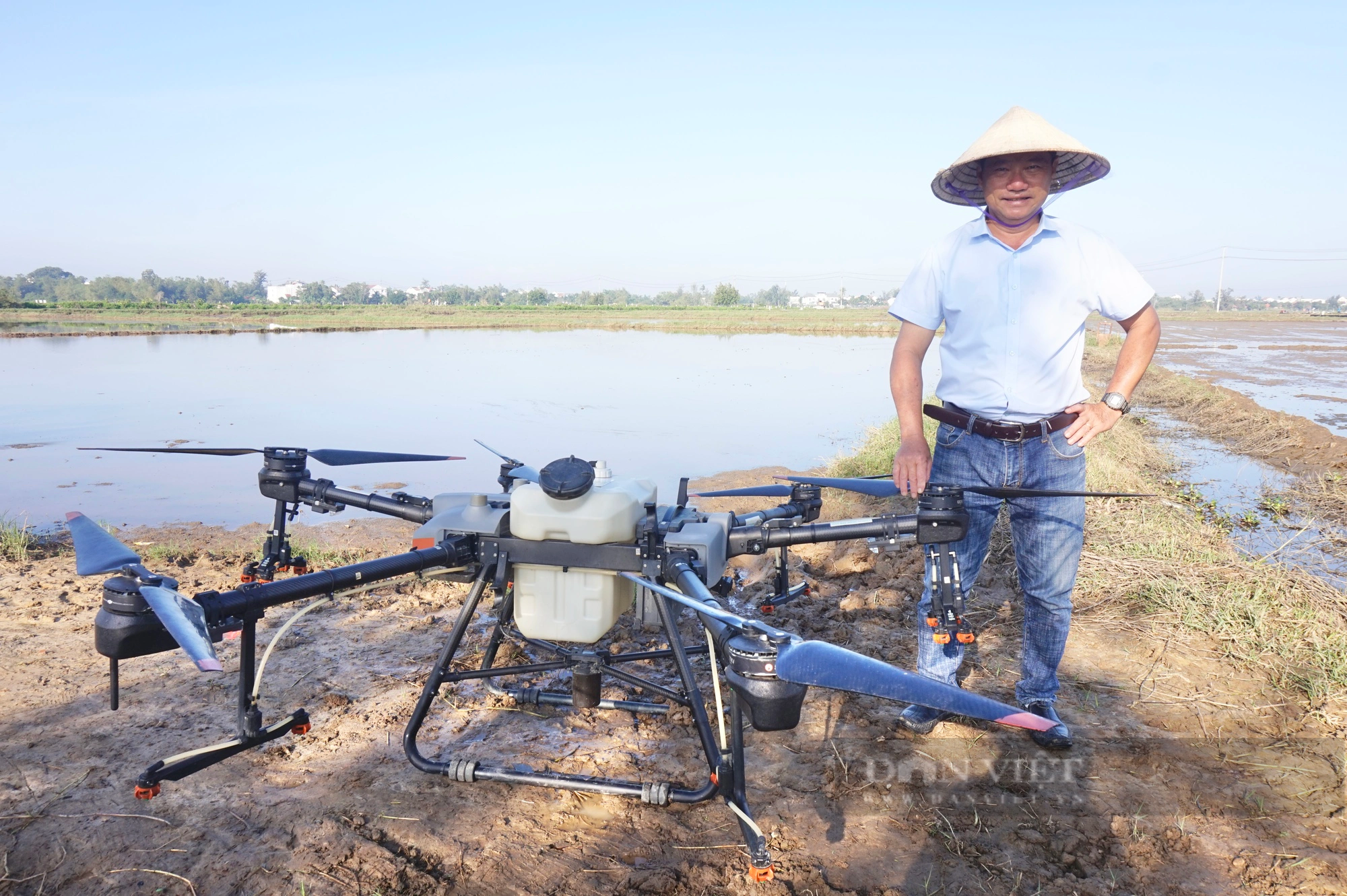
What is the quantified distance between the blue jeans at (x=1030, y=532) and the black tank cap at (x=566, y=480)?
61.4 inches

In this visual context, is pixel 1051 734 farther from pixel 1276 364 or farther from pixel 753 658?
pixel 1276 364

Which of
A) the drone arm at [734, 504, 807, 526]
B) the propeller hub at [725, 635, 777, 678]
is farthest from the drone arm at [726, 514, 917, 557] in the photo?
the propeller hub at [725, 635, 777, 678]

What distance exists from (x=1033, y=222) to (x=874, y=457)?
23.5ft

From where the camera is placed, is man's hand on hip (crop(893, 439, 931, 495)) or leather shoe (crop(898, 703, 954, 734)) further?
leather shoe (crop(898, 703, 954, 734))

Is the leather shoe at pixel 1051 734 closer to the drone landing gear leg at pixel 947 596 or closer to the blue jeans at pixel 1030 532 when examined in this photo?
the blue jeans at pixel 1030 532

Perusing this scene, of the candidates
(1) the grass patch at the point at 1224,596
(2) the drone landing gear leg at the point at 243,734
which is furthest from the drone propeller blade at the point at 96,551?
(1) the grass patch at the point at 1224,596

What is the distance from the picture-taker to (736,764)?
278 centimetres

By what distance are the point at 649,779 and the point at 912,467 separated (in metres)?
1.75

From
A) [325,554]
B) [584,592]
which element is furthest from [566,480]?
[325,554]

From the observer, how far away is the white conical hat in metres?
3.36

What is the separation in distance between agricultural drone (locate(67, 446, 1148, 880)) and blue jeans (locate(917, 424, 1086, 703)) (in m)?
0.32

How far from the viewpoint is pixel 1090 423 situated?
3.53 metres

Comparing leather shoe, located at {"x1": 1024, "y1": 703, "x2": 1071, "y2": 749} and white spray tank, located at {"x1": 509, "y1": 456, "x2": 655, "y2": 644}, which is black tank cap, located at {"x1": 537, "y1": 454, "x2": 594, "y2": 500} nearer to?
white spray tank, located at {"x1": 509, "y1": 456, "x2": 655, "y2": 644}

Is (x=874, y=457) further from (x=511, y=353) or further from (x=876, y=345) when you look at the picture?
(x=876, y=345)
